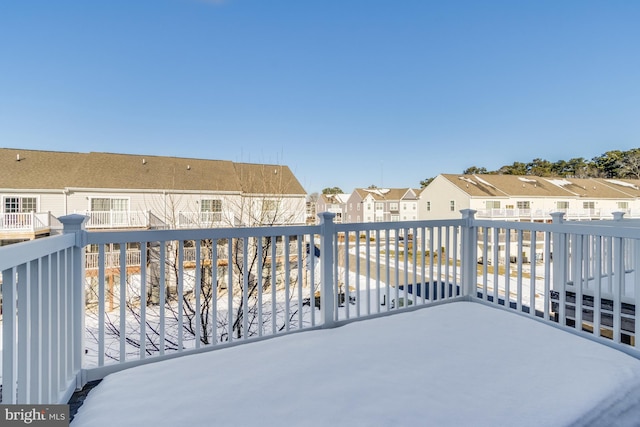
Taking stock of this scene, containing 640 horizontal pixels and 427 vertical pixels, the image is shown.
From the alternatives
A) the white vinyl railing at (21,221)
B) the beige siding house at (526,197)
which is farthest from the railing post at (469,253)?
A: the beige siding house at (526,197)

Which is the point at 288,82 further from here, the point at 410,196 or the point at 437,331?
the point at 410,196

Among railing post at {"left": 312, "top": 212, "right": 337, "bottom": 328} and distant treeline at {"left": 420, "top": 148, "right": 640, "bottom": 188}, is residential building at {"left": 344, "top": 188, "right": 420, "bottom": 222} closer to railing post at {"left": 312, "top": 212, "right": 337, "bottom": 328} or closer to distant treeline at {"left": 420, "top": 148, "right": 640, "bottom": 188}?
distant treeline at {"left": 420, "top": 148, "right": 640, "bottom": 188}

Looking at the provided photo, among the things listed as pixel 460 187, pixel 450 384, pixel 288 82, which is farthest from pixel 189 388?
pixel 460 187

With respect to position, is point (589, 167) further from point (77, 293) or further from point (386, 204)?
point (77, 293)

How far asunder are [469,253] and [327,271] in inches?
64.9

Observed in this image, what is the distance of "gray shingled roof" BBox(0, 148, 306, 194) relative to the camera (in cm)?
1130

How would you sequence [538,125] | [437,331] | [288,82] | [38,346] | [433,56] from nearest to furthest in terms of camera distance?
[38,346], [437,331], [433,56], [288,82], [538,125]

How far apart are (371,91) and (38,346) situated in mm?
13609

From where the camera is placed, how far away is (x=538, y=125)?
17094 millimetres

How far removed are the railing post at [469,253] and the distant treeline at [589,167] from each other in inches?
1280

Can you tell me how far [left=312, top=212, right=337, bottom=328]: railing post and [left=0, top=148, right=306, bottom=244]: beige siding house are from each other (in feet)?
23.3

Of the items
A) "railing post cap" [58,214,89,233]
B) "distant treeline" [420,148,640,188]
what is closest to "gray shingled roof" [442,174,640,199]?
"distant treeline" [420,148,640,188]

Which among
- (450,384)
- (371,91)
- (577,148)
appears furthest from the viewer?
(577,148)

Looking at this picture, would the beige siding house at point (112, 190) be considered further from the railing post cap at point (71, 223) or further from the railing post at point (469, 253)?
the railing post cap at point (71, 223)
